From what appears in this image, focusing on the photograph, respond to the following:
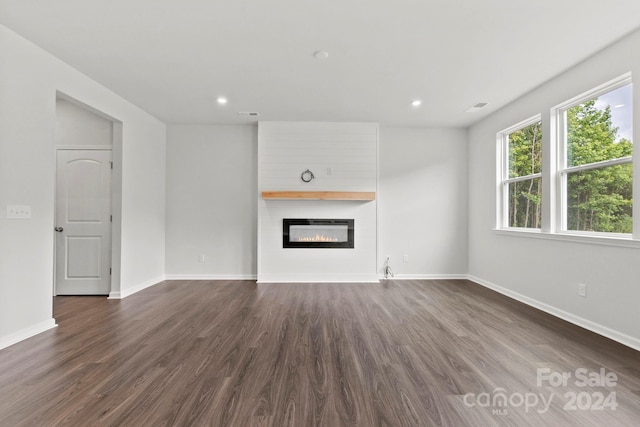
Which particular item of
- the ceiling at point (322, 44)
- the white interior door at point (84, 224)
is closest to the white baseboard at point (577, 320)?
the ceiling at point (322, 44)

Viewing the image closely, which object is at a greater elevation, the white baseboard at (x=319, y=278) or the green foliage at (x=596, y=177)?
the green foliage at (x=596, y=177)

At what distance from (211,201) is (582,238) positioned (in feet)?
16.2

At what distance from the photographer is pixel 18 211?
8.77 feet

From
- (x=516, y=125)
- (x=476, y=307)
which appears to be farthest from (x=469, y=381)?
(x=516, y=125)

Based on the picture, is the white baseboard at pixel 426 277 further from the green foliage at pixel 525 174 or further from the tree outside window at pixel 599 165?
the tree outside window at pixel 599 165

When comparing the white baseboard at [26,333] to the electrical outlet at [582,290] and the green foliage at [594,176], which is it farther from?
the green foliage at [594,176]

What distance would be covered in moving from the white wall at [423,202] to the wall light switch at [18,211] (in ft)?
14.5

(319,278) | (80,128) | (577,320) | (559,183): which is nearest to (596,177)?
(559,183)

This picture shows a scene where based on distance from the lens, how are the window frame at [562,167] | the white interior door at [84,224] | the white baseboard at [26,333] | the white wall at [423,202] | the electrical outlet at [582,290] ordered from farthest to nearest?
the white wall at [423,202], the white interior door at [84,224], the window frame at [562,167], the electrical outlet at [582,290], the white baseboard at [26,333]

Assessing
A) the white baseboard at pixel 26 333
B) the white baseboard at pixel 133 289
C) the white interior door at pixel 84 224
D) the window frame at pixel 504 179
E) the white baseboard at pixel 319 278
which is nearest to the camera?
the white baseboard at pixel 26 333

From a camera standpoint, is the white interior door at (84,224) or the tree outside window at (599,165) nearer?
the tree outside window at (599,165)

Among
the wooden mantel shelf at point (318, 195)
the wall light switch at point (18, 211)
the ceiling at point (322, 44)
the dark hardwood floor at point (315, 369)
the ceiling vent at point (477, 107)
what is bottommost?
the dark hardwood floor at point (315, 369)

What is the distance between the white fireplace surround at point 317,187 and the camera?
5.05m

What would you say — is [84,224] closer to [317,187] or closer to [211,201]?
[211,201]
